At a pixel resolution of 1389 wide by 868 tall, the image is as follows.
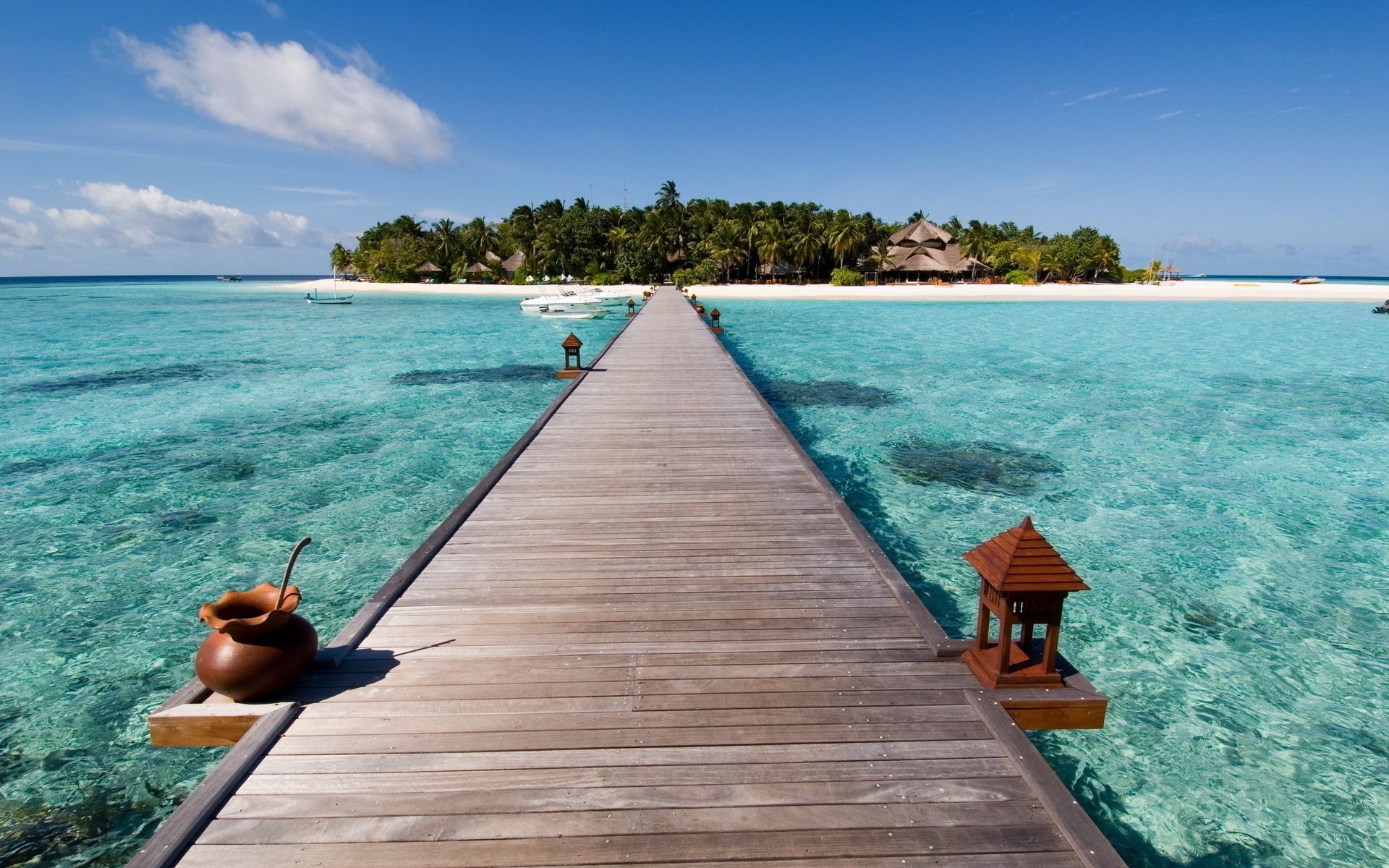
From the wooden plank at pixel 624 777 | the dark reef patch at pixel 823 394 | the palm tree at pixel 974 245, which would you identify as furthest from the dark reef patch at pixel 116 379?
the palm tree at pixel 974 245

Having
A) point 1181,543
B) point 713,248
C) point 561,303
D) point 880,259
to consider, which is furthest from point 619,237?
point 1181,543

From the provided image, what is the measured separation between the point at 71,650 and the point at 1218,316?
54092mm

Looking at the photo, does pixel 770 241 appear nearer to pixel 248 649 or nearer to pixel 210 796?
pixel 248 649

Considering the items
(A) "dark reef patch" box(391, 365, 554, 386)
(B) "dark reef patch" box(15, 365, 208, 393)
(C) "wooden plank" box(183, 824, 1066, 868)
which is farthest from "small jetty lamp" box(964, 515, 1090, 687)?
(B) "dark reef patch" box(15, 365, 208, 393)

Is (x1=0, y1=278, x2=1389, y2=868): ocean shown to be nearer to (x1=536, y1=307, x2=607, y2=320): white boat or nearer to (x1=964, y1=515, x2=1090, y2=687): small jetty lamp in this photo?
(x1=964, y1=515, x2=1090, y2=687): small jetty lamp

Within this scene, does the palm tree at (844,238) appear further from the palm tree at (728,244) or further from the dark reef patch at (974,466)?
the dark reef patch at (974,466)

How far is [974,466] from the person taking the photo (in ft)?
37.4

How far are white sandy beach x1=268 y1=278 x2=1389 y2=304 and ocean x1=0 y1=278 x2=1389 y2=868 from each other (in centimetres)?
3165

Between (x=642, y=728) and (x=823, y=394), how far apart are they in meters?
14.6

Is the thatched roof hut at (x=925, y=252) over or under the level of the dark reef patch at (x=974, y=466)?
over

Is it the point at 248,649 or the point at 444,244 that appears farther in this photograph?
the point at 444,244

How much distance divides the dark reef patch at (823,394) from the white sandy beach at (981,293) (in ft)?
112

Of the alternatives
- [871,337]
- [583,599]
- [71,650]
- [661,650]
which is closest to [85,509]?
[71,650]

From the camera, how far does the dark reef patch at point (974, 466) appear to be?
10.5 m
